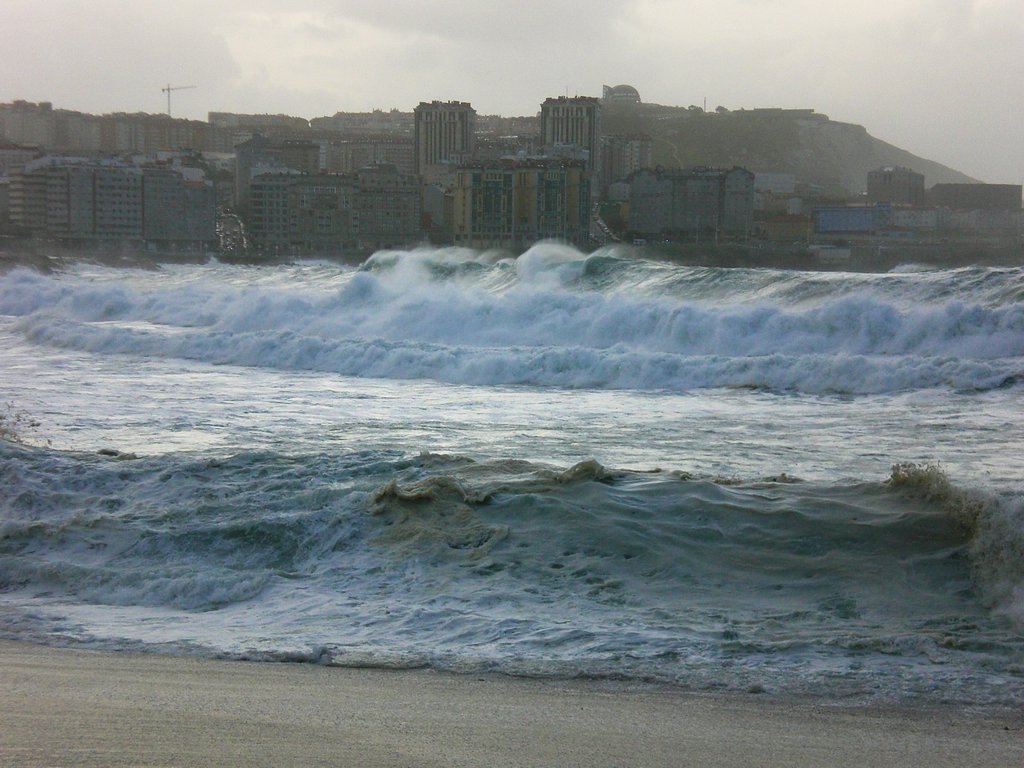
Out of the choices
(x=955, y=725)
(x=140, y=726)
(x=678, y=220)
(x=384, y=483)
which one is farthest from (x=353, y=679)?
(x=678, y=220)

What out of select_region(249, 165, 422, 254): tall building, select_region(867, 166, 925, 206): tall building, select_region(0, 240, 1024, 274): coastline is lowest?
select_region(0, 240, 1024, 274): coastline

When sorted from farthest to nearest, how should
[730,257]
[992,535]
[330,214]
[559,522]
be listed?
1. [330,214]
2. [730,257]
3. [559,522]
4. [992,535]

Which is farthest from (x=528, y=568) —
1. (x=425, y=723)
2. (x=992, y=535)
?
(x=992, y=535)

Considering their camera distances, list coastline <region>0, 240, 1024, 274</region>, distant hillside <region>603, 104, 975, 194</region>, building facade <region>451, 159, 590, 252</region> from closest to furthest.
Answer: coastline <region>0, 240, 1024, 274</region>
building facade <region>451, 159, 590, 252</region>
distant hillside <region>603, 104, 975, 194</region>

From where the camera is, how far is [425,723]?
444cm

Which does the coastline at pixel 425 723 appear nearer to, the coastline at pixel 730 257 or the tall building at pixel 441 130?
the coastline at pixel 730 257

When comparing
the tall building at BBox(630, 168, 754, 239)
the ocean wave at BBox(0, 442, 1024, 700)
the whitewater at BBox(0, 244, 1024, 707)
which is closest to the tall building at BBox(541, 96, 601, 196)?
the tall building at BBox(630, 168, 754, 239)

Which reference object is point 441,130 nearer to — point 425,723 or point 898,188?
point 898,188

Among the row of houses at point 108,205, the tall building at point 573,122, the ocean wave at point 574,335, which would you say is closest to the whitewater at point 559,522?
the ocean wave at point 574,335

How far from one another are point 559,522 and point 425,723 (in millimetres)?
3009

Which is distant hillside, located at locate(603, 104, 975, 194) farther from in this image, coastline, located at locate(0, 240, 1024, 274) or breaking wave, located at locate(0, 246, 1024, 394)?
breaking wave, located at locate(0, 246, 1024, 394)

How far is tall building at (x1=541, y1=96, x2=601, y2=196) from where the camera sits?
122 meters

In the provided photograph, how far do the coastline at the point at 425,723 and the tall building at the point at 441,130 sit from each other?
11957 centimetres

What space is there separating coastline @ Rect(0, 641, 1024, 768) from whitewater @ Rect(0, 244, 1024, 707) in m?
0.25
